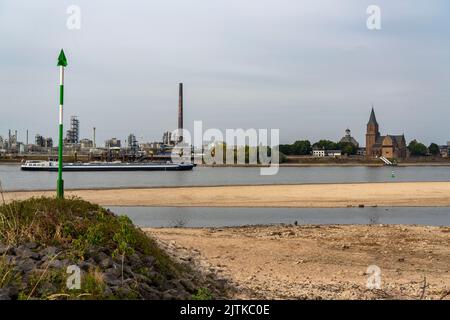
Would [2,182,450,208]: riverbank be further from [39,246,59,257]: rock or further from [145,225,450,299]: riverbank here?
[39,246,59,257]: rock

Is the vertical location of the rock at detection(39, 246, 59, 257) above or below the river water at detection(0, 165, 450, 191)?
above

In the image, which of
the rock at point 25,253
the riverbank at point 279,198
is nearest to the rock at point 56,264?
the rock at point 25,253

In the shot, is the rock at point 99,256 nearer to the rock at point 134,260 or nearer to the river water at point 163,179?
the rock at point 134,260

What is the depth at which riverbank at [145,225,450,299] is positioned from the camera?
33.9 feet

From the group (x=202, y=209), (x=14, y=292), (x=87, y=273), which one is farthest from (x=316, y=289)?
(x=202, y=209)

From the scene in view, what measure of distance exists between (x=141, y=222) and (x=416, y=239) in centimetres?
1376

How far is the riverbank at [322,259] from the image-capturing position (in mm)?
10336

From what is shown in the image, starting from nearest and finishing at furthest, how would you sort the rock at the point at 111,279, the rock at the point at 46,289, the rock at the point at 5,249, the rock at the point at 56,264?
the rock at the point at 46,289 < the rock at the point at 111,279 < the rock at the point at 56,264 < the rock at the point at 5,249

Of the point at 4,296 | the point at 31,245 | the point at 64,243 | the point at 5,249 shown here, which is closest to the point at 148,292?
the point at 64,243

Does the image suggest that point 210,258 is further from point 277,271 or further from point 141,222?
point 141,222

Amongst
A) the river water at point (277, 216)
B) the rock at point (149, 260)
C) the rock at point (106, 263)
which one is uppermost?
the rock at point (106, 263)

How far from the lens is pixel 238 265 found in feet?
41.3

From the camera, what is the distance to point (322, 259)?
13617 millimetres

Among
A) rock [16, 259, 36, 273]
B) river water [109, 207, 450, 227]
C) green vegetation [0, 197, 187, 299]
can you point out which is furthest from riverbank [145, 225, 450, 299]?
river water [109, 207, 450, 227]
